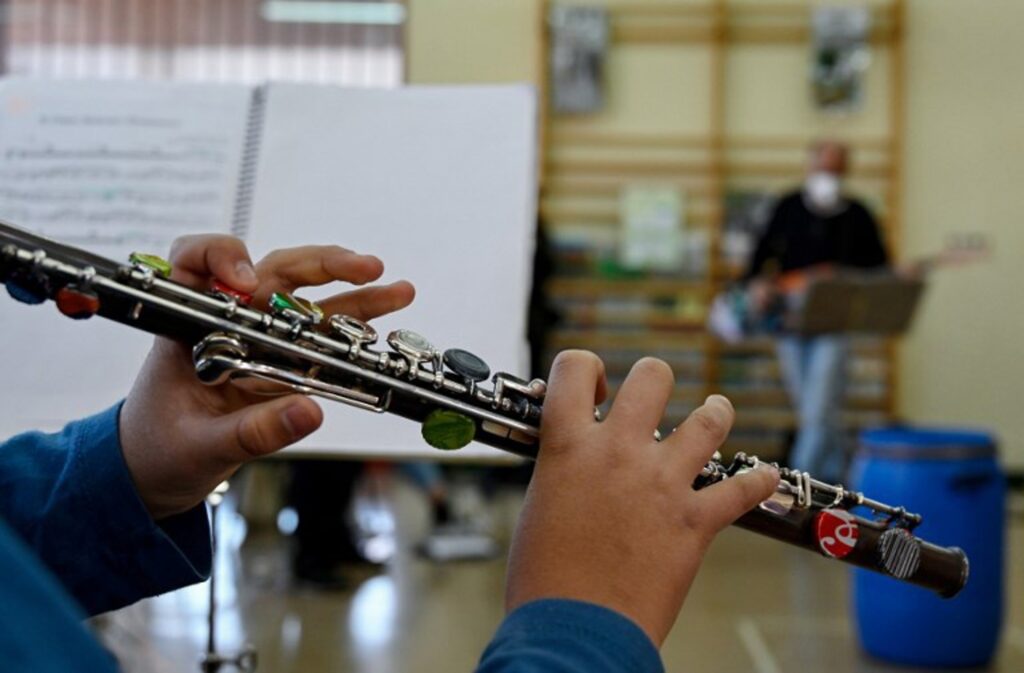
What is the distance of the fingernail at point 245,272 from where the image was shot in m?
0.90

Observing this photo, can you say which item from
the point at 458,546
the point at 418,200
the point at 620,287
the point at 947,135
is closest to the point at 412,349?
the point at 418,200

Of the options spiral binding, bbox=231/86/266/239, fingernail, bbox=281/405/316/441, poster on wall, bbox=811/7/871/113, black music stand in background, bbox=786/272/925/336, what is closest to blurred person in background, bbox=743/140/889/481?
black music stand in background, bbox=786/272/925/336

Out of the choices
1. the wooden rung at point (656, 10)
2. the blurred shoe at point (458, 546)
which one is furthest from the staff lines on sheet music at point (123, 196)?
the wooden rung at point (656, 10)

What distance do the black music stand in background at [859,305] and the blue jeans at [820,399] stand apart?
0.15 meters

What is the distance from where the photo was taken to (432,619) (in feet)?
9.97

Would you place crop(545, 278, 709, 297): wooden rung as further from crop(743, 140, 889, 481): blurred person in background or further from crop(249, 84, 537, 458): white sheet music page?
crop(249, 84, 537, 458): white sheet music page

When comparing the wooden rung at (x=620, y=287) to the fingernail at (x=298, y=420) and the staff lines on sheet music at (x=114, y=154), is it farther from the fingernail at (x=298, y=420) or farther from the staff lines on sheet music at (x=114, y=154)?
the fingernail at (x=298, y=420)

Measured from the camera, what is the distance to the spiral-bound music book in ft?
5.30

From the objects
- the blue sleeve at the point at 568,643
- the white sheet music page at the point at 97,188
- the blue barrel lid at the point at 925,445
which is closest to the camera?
the blue sleeve at the point at 568,643

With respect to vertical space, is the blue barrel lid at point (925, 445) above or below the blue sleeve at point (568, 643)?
below

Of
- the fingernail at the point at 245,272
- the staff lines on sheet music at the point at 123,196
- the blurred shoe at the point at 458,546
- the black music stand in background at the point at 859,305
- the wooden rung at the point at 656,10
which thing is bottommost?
the blurred shoe at the point at 458,546

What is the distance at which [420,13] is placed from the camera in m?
6.34

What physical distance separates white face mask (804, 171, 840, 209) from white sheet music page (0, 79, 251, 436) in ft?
12.3

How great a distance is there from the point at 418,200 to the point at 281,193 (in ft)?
0.63
